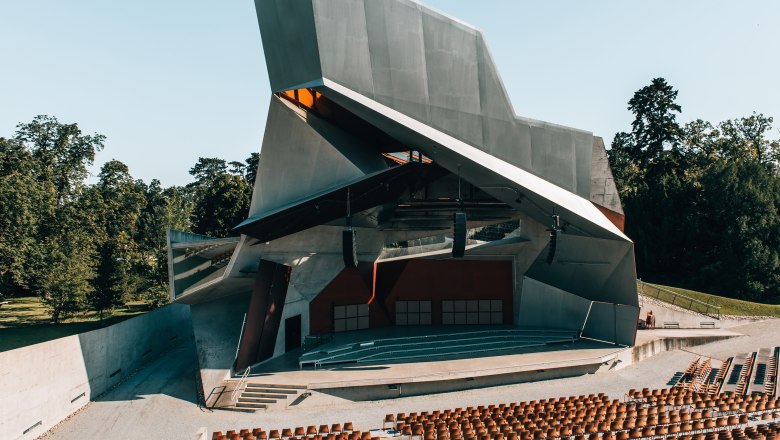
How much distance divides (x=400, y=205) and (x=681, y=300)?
72.2 feet

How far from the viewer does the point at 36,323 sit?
114 ft

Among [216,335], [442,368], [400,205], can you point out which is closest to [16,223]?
[216,335]

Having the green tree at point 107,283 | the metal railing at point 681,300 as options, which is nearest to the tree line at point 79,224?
the green tree at point 107,283

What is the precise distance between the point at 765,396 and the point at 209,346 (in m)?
21.1

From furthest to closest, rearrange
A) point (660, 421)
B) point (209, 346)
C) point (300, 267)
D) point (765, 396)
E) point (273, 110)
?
point (300, 267), point (209, 346), point (273, 110), point (765, 396), point (660, 421)

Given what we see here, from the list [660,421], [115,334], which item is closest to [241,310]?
[115,334]

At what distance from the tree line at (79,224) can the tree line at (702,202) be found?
4000cm

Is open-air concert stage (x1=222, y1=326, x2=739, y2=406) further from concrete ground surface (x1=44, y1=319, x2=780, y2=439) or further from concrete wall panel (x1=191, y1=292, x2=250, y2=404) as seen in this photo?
concrete wall panel (x1=191, y1=292, x2=250, y2=404)

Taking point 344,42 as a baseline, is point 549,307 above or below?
below

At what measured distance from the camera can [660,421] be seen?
16.1 metres

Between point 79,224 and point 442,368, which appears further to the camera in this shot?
point 79,224

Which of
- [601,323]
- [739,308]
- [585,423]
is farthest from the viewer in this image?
[739,308]

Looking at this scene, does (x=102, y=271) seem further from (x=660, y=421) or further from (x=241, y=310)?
(x=660, y=421)

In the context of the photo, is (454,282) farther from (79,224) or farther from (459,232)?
(79,224)
